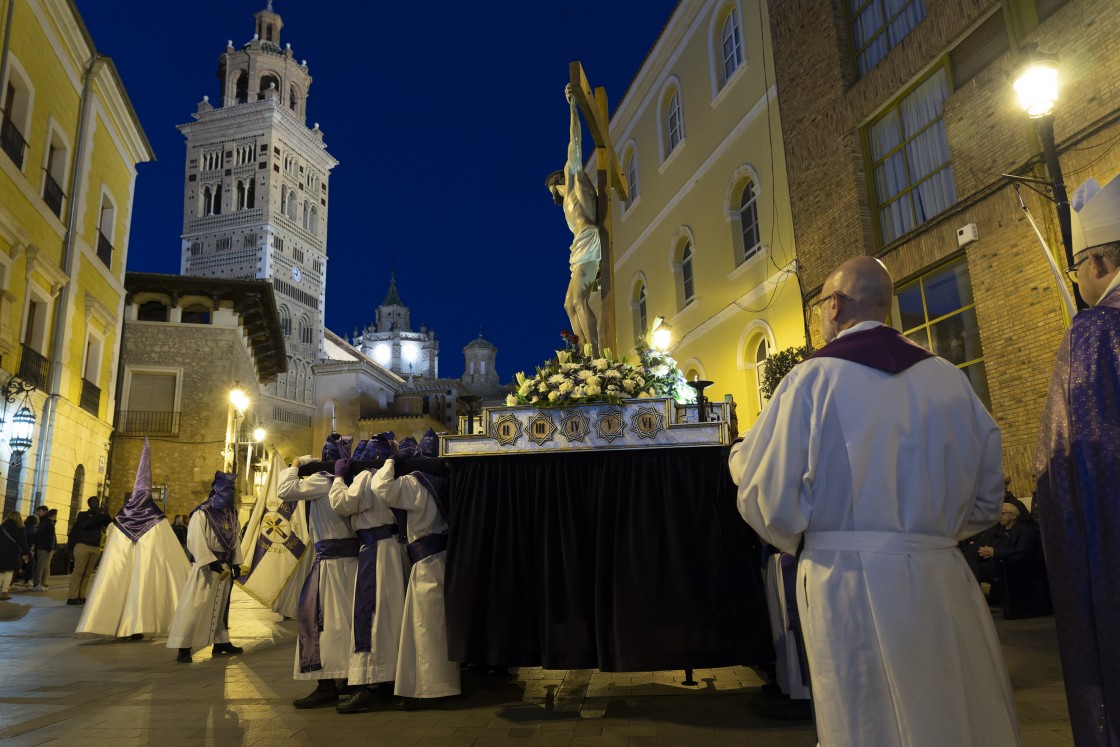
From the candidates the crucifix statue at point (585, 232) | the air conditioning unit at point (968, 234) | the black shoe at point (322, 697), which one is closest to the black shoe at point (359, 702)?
the black shoe at point (322, 697)

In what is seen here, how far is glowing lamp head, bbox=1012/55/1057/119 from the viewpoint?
19.1 feet

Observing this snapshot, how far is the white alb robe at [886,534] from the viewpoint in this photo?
91.0 inches

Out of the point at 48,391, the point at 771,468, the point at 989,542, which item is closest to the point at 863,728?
the point at 771,468

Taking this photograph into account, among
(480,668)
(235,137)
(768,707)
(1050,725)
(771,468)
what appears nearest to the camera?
(771,468)

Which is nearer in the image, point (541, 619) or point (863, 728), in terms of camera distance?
point (863, 728)

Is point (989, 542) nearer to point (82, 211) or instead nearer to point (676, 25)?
point (676, 25)

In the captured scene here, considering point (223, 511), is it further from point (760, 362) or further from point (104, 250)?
point (104, 250)

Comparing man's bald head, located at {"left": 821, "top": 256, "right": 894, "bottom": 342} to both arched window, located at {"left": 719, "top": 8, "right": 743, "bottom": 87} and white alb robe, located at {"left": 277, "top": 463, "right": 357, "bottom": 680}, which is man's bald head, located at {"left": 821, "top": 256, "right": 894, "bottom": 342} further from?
arched window, located at {"left": 719, "top": 8, "right": 743, "bottom": 87}

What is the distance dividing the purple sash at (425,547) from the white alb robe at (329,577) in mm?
547

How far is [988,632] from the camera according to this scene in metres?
2.43

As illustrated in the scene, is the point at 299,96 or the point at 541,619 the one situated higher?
the point at 299,96

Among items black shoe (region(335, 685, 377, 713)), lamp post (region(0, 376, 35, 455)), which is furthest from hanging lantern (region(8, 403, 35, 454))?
black shoe (region(335, 685, 377, 713))

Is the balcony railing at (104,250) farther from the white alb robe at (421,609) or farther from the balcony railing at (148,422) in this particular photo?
the white alb robe at (421,609)

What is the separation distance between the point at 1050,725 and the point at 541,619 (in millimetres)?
2666
